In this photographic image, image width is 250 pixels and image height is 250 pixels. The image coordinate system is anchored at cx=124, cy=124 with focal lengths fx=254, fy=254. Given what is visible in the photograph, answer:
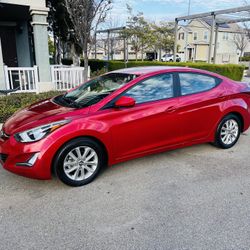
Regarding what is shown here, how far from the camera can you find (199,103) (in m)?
4.01

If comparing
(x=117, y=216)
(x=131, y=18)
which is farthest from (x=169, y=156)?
(x=131, y=18)

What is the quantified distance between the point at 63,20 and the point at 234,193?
10997 millimetres

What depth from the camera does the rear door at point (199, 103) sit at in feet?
12.9

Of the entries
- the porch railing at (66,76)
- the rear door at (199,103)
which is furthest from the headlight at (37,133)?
the porch railing at (66,76)

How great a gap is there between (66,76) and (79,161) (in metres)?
6.75

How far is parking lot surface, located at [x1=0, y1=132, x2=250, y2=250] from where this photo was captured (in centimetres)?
235

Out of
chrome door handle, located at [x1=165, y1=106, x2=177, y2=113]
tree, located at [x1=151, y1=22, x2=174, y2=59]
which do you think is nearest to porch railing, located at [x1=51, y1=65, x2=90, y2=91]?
chrome door handle, located at [x1=165, y1=106, x2=177, y2=113]

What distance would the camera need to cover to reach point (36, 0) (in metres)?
7.91

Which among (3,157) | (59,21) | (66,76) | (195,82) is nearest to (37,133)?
(3,157)

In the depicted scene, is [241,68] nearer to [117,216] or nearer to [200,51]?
[117,216]

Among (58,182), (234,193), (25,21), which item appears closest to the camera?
(234,193)

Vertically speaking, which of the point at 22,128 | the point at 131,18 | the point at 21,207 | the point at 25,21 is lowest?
A: the point at 21,207

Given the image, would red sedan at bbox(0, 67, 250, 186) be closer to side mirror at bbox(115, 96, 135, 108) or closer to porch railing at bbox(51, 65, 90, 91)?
side mirror at bbox(115, 96, 135, 108)

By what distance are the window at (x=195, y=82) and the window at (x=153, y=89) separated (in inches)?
9.5
